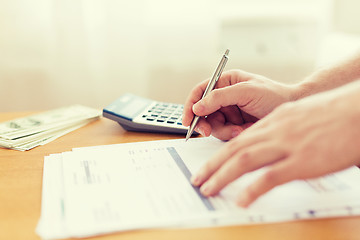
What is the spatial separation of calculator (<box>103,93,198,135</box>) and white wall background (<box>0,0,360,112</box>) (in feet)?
2.26

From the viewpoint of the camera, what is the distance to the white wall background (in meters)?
1.46

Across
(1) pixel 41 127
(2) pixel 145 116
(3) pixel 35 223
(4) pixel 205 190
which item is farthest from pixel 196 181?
(1) pixel 41 127

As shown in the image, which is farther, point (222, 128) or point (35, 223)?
point (222, 128)

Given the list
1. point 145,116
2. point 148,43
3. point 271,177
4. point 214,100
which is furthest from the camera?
point 148,43

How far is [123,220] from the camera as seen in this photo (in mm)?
431

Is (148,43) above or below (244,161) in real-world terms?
below

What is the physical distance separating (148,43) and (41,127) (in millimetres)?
805

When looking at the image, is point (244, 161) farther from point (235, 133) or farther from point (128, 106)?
point (128, 106)

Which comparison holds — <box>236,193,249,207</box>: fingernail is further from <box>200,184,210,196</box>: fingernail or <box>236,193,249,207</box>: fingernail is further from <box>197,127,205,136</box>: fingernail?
<box>197,127,205,136</box>: fingernail

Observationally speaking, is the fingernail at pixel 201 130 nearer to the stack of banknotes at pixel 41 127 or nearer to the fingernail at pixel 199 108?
the fingernail at pixel 199 108

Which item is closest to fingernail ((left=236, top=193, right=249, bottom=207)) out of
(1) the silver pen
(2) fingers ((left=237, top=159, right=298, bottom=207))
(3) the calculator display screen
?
(2) fingers ((left=237, top=159, right=298, bottom=207))

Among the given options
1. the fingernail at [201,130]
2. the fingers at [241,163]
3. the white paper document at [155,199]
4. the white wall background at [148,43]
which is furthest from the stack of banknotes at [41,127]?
the white wall background at [148,43]

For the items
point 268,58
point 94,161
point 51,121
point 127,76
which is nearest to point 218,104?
point 94,161

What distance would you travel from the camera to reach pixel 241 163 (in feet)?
1.49
